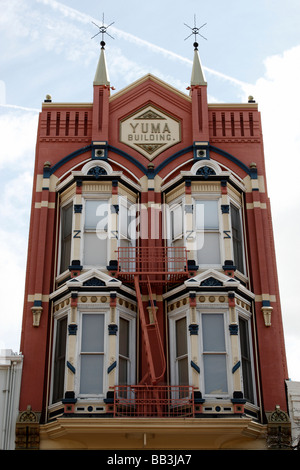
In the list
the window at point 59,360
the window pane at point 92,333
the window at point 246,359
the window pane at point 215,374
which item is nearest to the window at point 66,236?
the window at point 59,360

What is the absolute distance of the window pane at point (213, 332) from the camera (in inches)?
775

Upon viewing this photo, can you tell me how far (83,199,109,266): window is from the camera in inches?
832

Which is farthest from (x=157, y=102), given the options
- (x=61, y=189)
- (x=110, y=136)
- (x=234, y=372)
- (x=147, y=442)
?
(x=147, y=442)

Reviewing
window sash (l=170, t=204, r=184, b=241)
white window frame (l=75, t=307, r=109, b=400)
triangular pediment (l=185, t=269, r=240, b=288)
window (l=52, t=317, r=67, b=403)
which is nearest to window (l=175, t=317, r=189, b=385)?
triangular pediment (l=185, t=269, r=240, b=288)

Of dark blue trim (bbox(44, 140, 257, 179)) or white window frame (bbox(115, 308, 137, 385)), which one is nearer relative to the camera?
white window frame (bbox(115, 308, 137, 385))

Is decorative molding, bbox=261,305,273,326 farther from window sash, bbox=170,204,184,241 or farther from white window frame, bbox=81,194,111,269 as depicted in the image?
white window frame, bbox=81,194,111,269

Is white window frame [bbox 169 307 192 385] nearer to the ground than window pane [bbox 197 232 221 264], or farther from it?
nearer to the ground

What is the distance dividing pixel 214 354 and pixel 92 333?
361cm

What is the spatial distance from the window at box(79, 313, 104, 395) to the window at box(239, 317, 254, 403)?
4.19 m

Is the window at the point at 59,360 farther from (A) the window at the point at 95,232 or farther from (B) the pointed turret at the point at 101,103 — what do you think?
(B) the pointed turret at the point at 101,103

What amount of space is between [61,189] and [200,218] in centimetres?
479

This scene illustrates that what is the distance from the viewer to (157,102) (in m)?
24.4

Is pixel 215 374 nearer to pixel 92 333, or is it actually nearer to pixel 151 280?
pixel 151 280

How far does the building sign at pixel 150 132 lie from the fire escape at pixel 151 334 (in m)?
3.97
